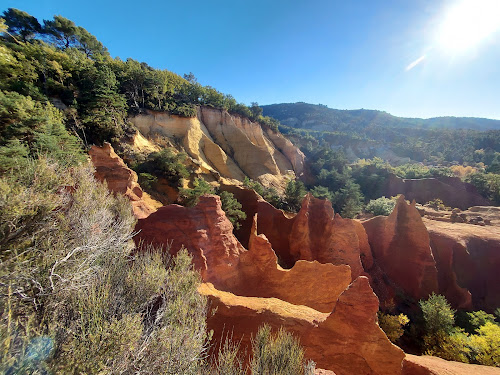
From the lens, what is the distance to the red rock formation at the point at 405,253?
15992 millimetres

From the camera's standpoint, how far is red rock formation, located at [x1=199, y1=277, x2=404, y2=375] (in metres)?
6.71

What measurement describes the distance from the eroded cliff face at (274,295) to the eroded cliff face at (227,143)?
55.3 feet

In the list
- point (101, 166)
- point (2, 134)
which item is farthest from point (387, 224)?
point (2, 134)

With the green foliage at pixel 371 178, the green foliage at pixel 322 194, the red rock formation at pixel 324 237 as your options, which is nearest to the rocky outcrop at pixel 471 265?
the red rock formation at pixel 324 237

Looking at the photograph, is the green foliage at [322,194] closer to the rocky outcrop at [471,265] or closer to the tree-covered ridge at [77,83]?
the rocky outcrop at [471,265]

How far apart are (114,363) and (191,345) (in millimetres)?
1214

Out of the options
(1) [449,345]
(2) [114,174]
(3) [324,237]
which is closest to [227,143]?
(2) [114,174]

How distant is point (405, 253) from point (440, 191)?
32415 millimetres

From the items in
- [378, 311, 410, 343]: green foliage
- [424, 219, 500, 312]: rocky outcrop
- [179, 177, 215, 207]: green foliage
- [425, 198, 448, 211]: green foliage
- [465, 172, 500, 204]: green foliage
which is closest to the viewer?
[378, 311, 410, 343]: green foliage

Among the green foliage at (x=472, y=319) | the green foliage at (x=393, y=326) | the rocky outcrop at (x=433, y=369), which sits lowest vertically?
the green foliage at (x=472, y=319)

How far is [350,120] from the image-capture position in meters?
150

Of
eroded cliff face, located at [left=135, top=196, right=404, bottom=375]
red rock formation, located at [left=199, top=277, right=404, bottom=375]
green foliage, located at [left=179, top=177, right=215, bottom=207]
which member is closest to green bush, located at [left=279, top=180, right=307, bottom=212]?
green foliage, located at [left=179, top=177, right=215, bottom=207]

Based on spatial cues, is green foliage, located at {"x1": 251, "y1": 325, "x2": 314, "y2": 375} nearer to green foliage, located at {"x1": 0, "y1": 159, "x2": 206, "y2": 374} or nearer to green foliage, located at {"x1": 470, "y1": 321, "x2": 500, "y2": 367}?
green foliage, located at {"x1": 0, "y1": 159, "x2": 206, "y2": 374}

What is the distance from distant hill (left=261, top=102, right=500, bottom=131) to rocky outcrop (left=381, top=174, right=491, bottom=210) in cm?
10403
